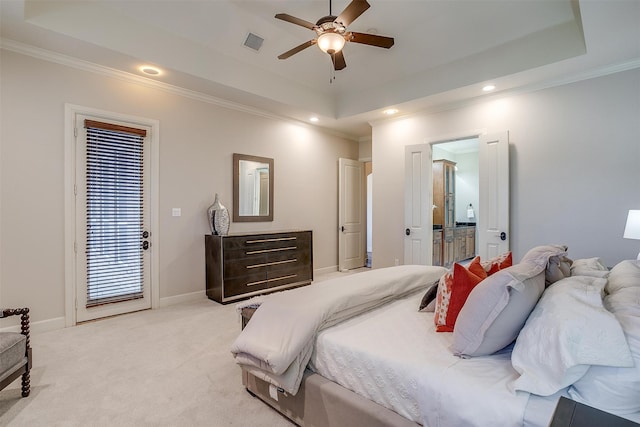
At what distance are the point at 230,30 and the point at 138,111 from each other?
1.48 meters

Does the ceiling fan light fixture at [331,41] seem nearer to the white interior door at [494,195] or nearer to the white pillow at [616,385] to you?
the white interior door at [494,195]

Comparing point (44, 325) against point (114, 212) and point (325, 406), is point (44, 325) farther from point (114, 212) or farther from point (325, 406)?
point (325, 406)

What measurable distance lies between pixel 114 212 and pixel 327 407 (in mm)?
3354

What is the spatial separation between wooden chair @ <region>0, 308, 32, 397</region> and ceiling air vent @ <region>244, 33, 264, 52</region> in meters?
3.42

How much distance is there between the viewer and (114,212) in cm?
370

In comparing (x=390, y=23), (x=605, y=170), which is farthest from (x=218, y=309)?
(x=605, y=170)

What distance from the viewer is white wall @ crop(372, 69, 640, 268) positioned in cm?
340

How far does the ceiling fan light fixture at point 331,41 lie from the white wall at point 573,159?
253 centimetres

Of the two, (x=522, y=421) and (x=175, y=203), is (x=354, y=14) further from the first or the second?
(x=175, y=203)

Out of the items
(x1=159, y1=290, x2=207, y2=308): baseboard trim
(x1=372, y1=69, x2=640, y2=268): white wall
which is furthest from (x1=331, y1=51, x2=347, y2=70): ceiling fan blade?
(x1=159, y1=290, x2=207, y2=308): baseboard trim

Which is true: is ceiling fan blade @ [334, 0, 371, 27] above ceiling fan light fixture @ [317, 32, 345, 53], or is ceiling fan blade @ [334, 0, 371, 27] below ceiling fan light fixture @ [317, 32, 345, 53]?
above

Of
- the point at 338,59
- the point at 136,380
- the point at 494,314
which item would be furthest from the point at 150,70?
the point at 494,314

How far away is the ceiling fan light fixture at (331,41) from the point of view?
2.83m

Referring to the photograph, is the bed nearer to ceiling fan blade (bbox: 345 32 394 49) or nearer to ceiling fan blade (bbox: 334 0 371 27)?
ceiling fan blade (bbox: 334 0 371 27)
